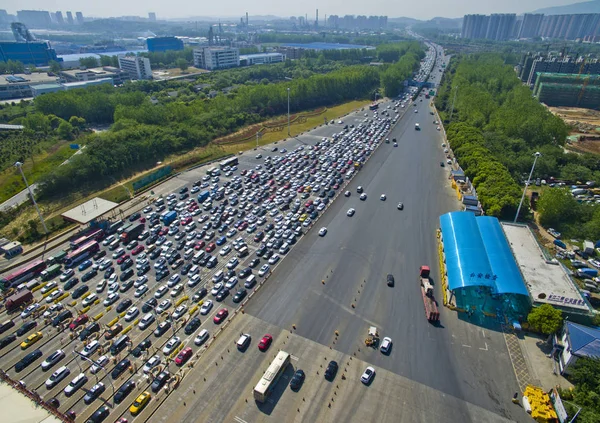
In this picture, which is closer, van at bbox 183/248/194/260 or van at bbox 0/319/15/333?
van at bbox 0/319/15/333

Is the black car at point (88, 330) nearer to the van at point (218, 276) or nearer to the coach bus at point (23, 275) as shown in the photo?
the van at point (218, 276)

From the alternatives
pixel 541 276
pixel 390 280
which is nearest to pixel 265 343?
pixel 390 280

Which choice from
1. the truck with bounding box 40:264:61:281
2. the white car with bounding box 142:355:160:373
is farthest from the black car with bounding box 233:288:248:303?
the truck with bounding box 40:264:61:281

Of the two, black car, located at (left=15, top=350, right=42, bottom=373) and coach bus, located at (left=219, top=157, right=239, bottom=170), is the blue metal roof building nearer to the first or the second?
black car, located at (left=15, top=350, right=42, bottom=373)

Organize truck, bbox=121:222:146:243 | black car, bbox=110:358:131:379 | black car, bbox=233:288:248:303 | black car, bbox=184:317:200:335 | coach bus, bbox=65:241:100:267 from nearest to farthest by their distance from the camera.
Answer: black car, bbox=110:358:131:379, black car, bbox=184:317:200:335, black car, bbox=233:288:248:303, coach bus, bbox=65:241:100:267, truck, bbox=121:222:146:243

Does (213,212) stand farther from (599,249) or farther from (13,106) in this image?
(13,106)

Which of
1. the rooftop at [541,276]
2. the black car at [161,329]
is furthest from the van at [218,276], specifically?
the rooftop at [541,276]

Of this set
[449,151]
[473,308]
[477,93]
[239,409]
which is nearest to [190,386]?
[239,409]
